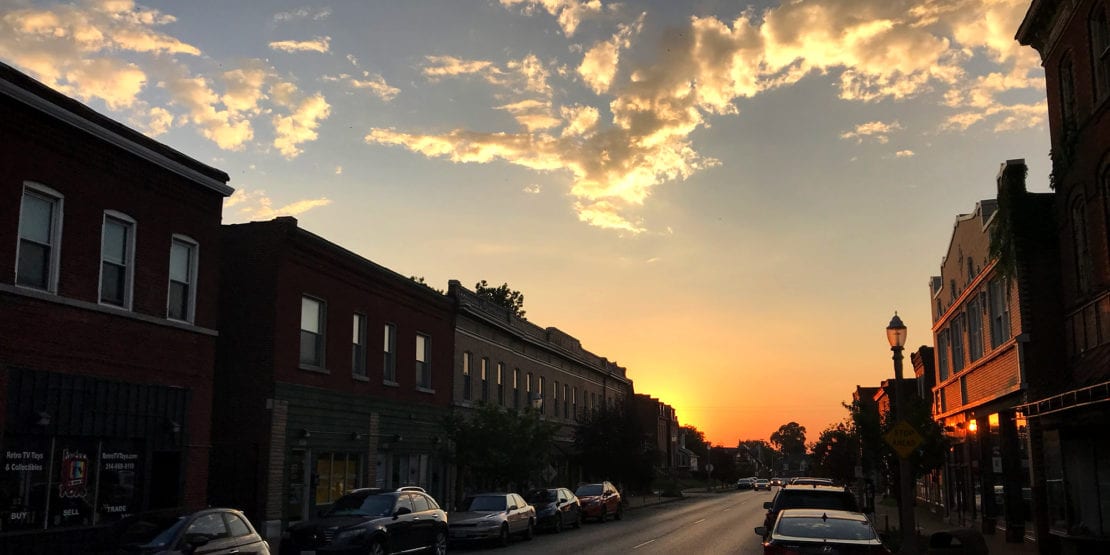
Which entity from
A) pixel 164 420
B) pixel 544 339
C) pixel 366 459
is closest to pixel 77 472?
pixel 164 420

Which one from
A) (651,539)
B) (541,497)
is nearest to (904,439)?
(651,539)

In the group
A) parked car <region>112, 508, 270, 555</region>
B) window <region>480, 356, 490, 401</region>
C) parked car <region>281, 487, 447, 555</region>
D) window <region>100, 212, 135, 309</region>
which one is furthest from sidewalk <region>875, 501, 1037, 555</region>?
window <region>100, 212, 135, 309</region>

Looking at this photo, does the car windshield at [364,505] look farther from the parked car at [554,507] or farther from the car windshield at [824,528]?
the parked car at [554,507]

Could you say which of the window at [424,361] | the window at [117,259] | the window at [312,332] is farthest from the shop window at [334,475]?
the window at [117,259]

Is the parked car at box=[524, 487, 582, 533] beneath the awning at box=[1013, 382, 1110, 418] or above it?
beneath

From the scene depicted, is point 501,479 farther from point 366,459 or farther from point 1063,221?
point 1063,221

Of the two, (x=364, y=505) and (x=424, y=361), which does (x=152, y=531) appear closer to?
(x=364, y=505)

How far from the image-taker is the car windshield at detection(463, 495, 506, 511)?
85.3ft

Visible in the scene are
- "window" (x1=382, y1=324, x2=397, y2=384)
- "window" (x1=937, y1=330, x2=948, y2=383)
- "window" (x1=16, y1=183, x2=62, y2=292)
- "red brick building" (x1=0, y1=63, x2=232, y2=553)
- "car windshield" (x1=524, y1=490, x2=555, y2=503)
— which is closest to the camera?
"red brick building" (x1=0, y1=63, x2=232, y2=553)

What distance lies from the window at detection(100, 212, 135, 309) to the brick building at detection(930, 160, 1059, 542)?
2036cm

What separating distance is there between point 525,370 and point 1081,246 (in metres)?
28.6

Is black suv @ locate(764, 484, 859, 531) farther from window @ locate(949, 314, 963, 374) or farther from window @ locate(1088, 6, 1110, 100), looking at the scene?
window @ locate(949, 314, 963, 374)

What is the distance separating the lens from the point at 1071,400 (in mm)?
17344

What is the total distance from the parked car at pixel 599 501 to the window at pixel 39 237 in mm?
23018
